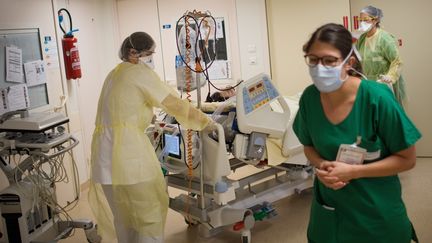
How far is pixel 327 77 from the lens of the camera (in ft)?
5.05

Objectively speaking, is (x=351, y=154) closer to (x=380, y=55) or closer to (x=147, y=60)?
(x=147, y=60)

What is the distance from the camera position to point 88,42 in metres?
4.72

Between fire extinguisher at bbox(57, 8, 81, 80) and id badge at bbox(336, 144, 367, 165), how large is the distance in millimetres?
3277

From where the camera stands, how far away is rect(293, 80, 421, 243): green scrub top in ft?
4.85

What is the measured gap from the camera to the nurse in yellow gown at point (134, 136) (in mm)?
2658

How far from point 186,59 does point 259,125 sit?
2.03 feet

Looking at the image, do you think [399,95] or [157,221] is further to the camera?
[399,95]

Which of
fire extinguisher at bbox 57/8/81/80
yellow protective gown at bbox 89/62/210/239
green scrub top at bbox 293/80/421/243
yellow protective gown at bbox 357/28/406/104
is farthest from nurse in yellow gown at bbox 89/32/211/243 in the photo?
yellow protective gown at bbox 357/28/406/104

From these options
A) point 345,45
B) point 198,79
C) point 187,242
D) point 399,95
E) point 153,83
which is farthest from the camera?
point 399,95

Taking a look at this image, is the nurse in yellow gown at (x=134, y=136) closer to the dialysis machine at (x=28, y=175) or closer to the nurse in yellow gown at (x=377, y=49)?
the dialysis machine at (x=28, y=175)

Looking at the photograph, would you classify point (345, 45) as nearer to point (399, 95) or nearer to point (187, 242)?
point (187, 242)

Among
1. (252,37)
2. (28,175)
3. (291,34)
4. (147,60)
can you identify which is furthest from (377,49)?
(28,175)

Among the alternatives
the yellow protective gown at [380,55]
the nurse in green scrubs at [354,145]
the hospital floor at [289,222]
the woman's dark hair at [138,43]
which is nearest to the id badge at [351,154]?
the nurse in green scrubs at [354,145]

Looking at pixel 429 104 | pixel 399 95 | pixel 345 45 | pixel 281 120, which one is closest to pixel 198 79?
pixel 281 120
